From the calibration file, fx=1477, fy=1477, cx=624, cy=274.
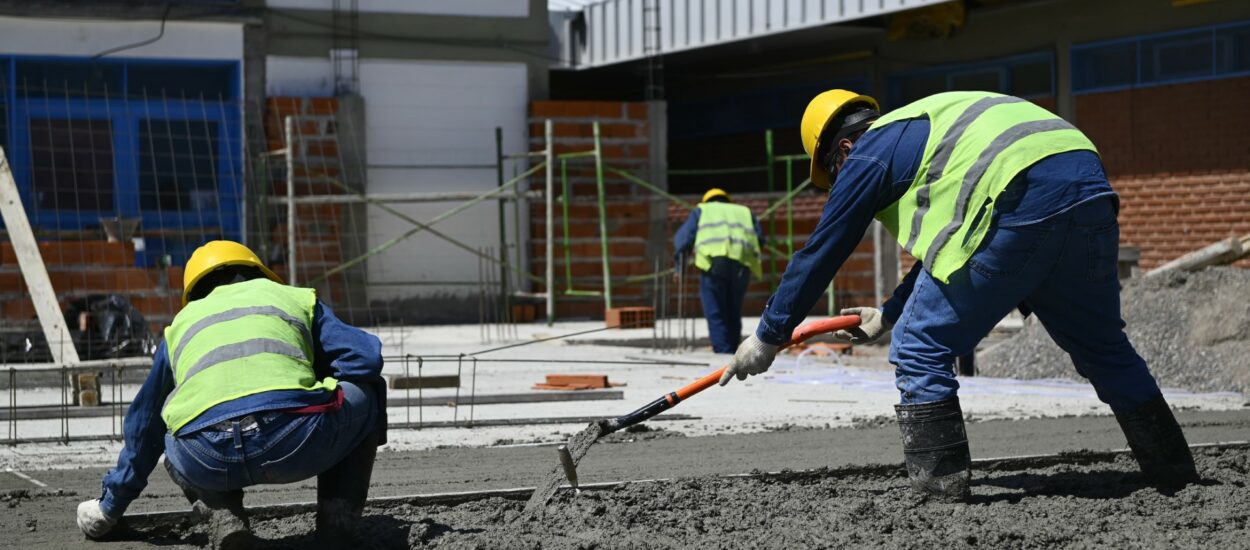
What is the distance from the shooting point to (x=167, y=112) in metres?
17.8

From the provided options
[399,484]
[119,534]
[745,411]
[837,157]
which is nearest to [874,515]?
[837,157]

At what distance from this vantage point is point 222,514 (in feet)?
15.5

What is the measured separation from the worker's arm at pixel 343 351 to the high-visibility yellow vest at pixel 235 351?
73 mm

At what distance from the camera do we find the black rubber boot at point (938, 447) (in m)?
5.33

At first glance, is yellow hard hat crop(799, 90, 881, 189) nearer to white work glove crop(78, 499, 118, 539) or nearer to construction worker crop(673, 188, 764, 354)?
white work glove crop(78, 499, 118, 539)

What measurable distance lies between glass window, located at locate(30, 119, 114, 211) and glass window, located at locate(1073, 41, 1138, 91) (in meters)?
12.4

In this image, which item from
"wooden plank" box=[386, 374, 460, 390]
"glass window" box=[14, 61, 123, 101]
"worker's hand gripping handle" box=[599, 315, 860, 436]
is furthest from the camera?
"glass window" box=[14, 61, 123, 101]

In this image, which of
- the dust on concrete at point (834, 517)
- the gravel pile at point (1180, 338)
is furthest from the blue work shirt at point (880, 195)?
the gravel pile at point (1180, 338)

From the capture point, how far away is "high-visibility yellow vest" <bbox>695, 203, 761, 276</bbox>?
14.1m

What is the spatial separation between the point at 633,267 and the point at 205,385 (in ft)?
50.3

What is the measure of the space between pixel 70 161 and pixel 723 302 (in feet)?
27.3

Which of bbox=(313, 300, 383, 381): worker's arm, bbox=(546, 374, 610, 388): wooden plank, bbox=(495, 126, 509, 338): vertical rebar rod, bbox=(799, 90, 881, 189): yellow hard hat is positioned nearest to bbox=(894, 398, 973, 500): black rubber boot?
bbox=(799, 90, 881, 189): yellow hard hat

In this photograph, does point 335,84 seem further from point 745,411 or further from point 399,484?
point 399,484

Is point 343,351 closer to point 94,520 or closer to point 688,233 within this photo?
point 94,520
